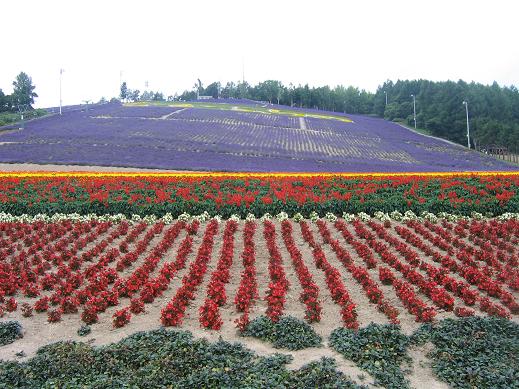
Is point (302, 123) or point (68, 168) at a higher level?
point (302, 123)

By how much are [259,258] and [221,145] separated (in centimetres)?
3454

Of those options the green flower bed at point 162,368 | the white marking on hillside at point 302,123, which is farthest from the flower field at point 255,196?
the white marking on hillside at point 302,123

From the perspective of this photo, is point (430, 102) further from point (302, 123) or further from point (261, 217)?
point (261, 217)


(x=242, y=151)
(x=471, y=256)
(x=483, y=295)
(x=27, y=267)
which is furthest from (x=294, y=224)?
(x=242, y=151)

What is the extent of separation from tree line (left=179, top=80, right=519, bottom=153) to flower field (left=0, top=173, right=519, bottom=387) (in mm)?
57463

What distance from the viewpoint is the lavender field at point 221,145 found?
1535 inches

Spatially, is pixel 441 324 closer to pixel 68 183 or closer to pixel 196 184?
pixel 196 184

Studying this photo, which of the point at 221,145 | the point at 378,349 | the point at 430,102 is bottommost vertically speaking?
A: the point at 378,349

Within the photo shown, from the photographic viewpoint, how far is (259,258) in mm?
14508

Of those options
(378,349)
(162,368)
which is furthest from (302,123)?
(162,368)

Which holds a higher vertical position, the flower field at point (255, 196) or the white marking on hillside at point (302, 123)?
the white marking on hillside at point (302, 123)

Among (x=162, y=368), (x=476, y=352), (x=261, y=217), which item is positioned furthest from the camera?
(x=261, y=217)

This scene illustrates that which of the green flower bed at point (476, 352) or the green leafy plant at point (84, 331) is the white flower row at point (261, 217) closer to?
the green leafy plant at point (84, 331)

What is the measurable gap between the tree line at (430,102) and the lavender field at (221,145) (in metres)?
13.8
